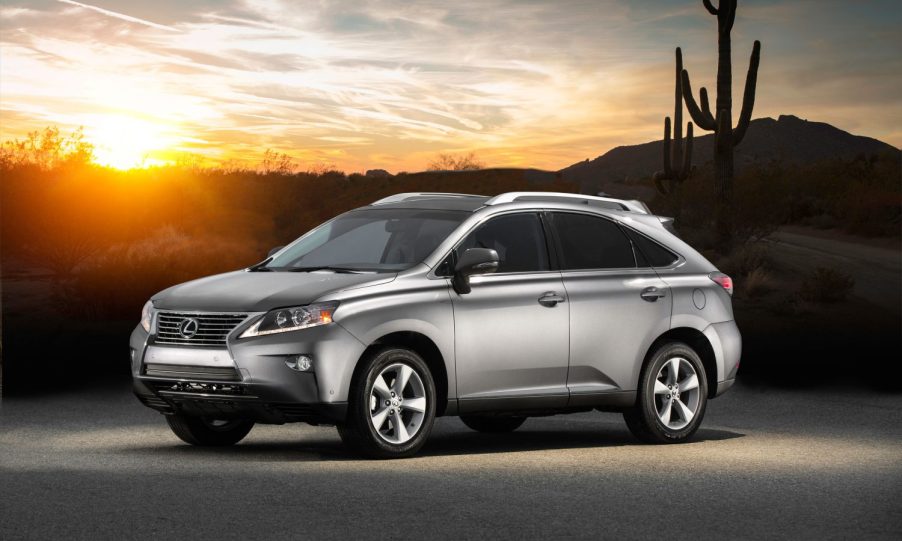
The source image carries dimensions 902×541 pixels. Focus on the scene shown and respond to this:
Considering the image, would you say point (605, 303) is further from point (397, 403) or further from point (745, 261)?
point (745, 261)

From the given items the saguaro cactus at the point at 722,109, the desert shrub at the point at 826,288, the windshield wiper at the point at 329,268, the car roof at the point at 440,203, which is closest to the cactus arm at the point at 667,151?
the saguaro cactus at the point at 722,109

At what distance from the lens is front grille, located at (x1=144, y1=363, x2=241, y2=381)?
10.6 meters

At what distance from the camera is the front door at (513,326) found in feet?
37.1

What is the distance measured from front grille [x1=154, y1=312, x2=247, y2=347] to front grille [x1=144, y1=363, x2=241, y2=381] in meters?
0.17

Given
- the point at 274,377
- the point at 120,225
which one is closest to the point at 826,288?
the point at 120,225

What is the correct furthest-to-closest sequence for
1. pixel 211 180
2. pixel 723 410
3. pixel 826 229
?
1. pixel 211 180
2. pixel 826 229
3. pixel 723 410

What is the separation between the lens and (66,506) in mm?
9188

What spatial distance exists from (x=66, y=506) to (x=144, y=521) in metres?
0.81

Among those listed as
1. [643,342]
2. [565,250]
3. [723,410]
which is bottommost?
[723,410]

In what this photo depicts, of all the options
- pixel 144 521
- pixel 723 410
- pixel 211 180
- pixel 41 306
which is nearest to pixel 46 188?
pixel 41 306

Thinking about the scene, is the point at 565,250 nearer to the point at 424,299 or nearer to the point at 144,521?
the point at 424,299

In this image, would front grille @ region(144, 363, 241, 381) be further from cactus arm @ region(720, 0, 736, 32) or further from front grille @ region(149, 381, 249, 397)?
cactus arm @ region(720, 0, 736, 32)

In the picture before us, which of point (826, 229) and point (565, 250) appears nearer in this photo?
point (565, 250)

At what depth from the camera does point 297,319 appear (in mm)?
10555
